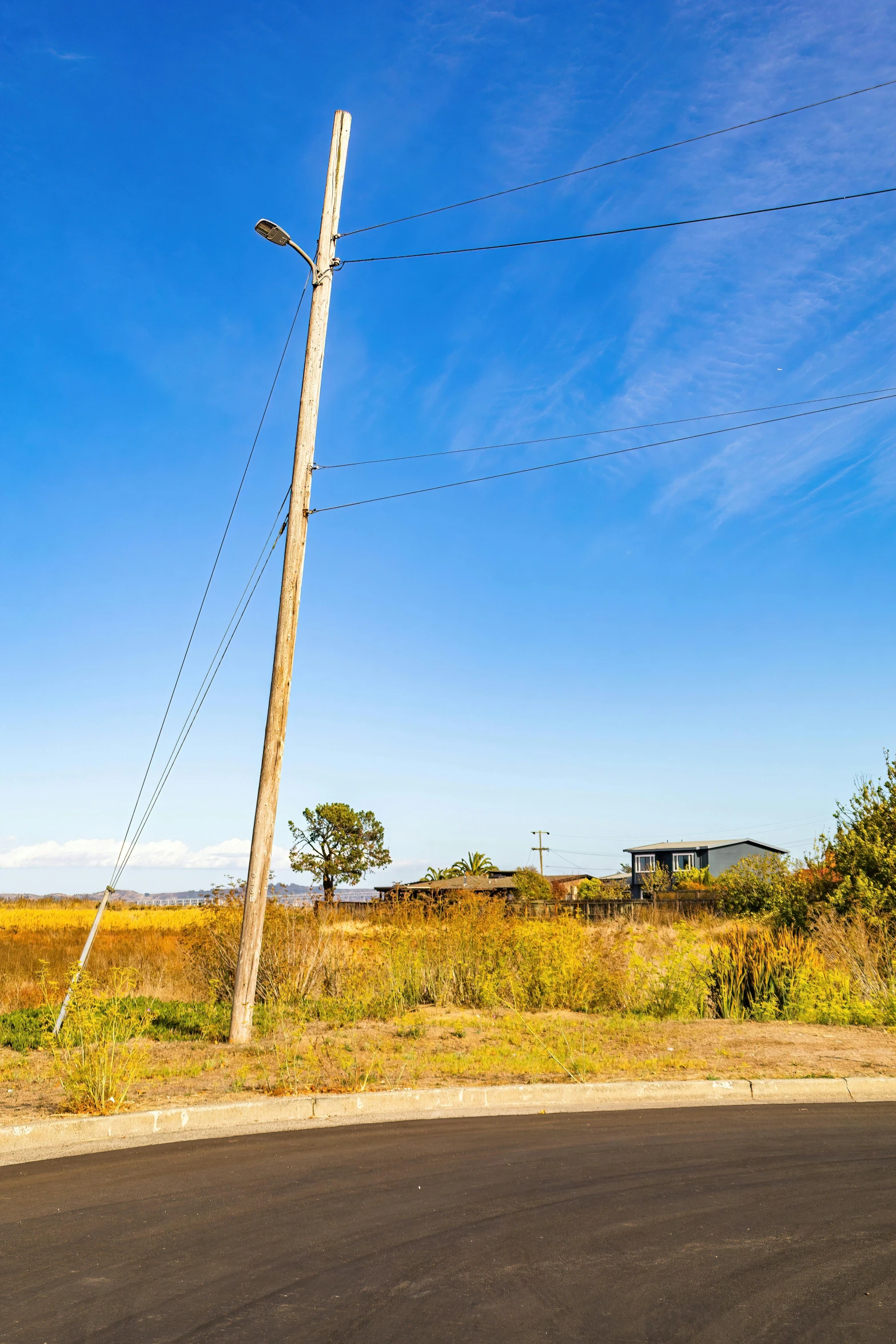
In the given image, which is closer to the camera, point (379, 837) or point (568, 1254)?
point (568, 1254)

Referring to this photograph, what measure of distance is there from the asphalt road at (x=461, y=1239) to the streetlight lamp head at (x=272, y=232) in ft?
34.6

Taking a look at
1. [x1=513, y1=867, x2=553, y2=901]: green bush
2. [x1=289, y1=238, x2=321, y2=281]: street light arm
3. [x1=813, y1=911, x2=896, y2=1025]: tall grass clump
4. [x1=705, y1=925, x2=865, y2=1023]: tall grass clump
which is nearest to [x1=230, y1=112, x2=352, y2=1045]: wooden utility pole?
[x1=289, y1=238, x2=321, y2=281]: street light arm

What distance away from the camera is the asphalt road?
3.91 meters

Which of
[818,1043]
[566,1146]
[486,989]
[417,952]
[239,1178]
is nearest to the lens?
[239,1178]

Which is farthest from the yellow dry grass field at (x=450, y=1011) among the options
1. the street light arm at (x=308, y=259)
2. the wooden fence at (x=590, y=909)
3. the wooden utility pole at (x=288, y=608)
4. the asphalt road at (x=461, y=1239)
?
the street light arm at (x=308, y=259)

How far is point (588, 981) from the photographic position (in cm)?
1390

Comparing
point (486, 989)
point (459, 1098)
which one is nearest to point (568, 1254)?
point (459, 1098)

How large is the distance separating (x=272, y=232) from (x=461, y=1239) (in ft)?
37.9

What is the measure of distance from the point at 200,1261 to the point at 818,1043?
28.3 ft

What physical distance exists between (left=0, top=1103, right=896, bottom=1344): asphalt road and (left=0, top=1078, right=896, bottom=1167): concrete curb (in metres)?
0.43

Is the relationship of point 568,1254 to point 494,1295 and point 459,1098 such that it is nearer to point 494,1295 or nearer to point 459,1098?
point 494,1295

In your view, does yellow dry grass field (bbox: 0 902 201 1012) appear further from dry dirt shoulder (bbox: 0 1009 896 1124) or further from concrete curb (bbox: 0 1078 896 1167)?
concrete curb (bbox: 0 1078 896 1167)

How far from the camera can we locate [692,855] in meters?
74.3

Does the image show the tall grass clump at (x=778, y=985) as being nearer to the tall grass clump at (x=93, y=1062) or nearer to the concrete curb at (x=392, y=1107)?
the concrete curb at (x=392, y=1107)
